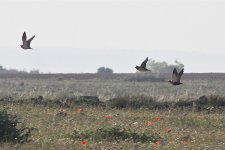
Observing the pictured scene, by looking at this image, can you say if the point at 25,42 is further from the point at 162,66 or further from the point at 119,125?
the point at 162,66

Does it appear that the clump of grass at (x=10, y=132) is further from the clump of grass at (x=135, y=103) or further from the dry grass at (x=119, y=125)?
the clump of grass at (x=135, y=103)

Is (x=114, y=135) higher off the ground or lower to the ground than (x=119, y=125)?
lower

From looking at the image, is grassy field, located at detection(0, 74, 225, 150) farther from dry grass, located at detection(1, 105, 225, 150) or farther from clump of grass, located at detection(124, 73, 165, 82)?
clump of grass, located at detection(124, 73, 165, 82)

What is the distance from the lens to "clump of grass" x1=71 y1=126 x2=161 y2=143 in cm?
1638

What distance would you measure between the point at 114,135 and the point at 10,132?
2290mm

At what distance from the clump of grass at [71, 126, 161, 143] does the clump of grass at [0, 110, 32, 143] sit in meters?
1.23

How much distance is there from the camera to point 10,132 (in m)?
15.8

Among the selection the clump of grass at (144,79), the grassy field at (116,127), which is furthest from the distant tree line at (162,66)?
the grassy field at (116,127)

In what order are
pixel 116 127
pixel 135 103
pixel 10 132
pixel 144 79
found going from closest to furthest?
pixel 10 132
pixel 116 127
pixel 135 103
pixel 144 79

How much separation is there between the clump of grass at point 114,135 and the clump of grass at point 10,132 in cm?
123

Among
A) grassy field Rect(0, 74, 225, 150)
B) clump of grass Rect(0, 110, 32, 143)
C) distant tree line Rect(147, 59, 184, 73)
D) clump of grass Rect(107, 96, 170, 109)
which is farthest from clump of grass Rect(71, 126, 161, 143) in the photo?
distant tree line Rect(147, 59, 184, 73)

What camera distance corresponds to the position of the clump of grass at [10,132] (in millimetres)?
15492

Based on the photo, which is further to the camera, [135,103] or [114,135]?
[135,103]

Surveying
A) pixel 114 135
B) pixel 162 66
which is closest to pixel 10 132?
pixel 114 135
